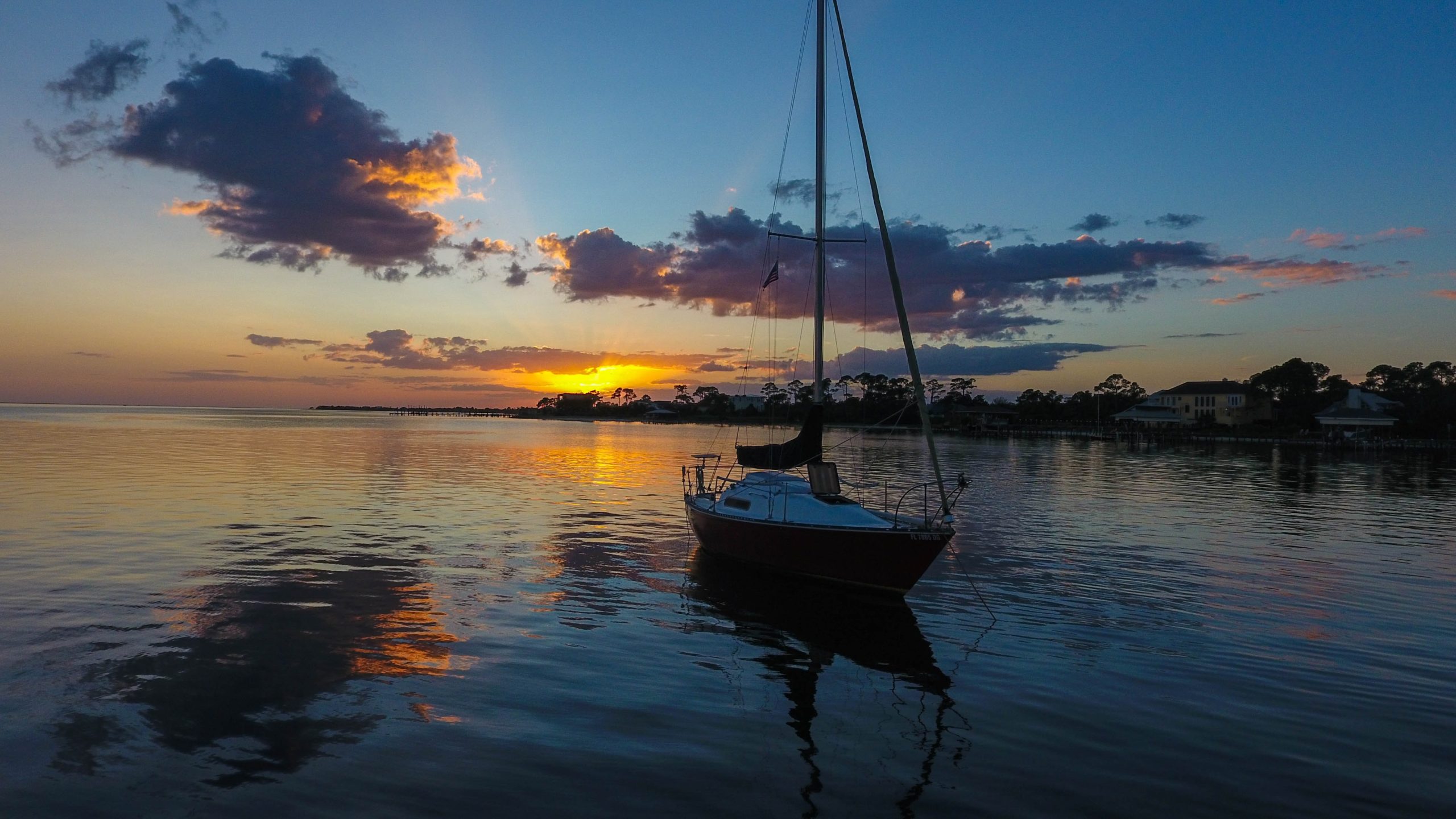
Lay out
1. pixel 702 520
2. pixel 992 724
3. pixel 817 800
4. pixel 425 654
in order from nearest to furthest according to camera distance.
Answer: pixel 817 800 → pixel 992 724 → pixel 425 654 → pixel 702 520

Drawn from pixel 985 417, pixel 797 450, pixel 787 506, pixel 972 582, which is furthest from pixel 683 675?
pixel 985 417

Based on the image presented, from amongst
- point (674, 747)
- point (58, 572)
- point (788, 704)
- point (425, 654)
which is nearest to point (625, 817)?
point (674, 747)

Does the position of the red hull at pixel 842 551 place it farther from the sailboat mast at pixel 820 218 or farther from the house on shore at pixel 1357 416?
the house on shore at pixel 1357 416

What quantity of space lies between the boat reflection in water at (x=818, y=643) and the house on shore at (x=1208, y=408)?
148 meters

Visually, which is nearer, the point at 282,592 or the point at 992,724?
the point at 992,724

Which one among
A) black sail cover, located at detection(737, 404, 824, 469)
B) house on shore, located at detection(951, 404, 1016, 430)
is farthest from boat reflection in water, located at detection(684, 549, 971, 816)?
house on shore, located at detection(951, 404, 1016, 430)

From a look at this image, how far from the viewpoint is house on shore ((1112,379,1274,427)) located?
148 m

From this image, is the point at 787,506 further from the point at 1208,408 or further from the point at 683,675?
the point at 1208,408

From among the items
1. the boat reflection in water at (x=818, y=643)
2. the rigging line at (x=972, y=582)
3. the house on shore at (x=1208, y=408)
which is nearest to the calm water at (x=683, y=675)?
the boat reflection in water at (x=818, y=643)

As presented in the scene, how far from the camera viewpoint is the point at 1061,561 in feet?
73.7

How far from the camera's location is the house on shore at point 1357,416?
115562mm

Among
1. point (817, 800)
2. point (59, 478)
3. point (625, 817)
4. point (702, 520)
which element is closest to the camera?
point (625, 817)

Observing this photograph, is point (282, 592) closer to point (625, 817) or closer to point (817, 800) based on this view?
point (625, 817)

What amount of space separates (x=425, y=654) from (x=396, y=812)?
208 inches
